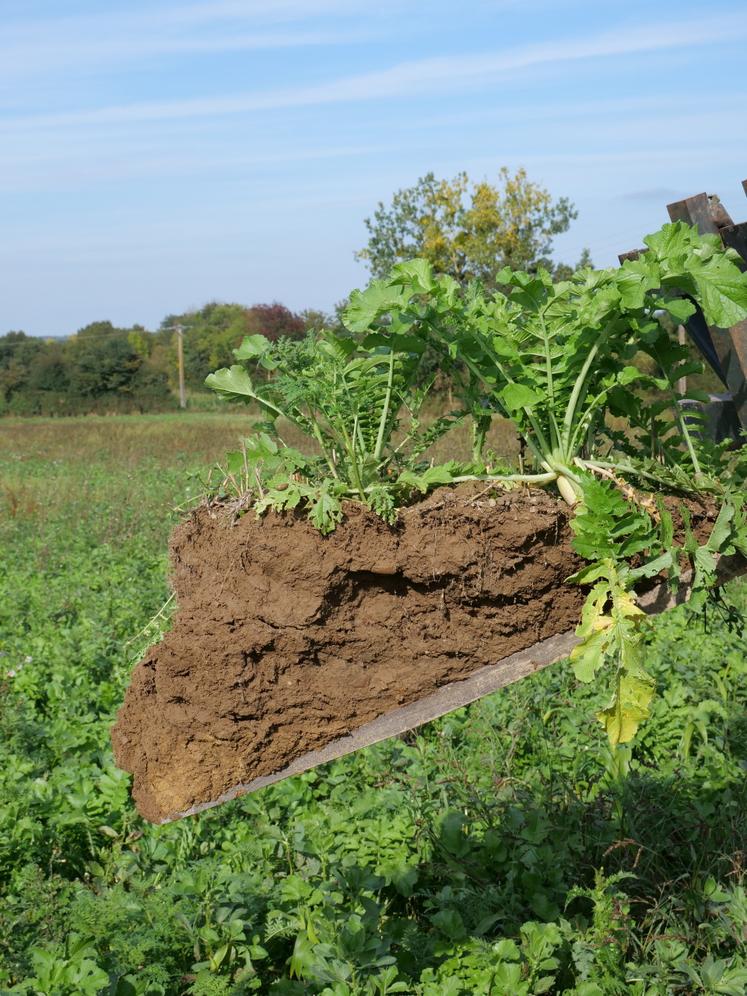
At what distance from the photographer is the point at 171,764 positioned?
2.27m

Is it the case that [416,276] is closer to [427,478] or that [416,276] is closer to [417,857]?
[427,478]

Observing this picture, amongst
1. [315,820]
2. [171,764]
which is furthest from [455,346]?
[315,820]

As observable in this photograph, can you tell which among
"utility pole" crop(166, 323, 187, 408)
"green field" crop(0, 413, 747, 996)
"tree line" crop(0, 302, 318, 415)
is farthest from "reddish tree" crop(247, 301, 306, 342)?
"green field" crop(0, 413, 747, 996)

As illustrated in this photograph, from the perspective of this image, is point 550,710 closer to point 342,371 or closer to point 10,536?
point 342,371

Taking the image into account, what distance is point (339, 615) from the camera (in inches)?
83.4

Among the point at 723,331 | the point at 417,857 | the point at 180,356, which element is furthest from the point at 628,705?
the point at 180,356

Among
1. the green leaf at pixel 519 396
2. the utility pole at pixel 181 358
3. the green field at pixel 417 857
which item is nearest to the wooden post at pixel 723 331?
the green field at pixel 417 857

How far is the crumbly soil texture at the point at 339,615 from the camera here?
6.77ft

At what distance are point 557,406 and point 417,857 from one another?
6.93 ft

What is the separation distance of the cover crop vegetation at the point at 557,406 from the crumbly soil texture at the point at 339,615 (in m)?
0.07

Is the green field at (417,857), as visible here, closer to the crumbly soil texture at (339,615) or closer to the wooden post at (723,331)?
the crumbly soil texture at (339,615)

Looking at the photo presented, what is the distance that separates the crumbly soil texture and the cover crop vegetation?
70 millimetres

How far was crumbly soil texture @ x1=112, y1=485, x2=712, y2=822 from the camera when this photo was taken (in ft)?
6.77

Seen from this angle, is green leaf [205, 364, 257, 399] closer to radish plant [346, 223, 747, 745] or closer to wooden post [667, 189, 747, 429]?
radish plant [346, 223, 747, 745]
